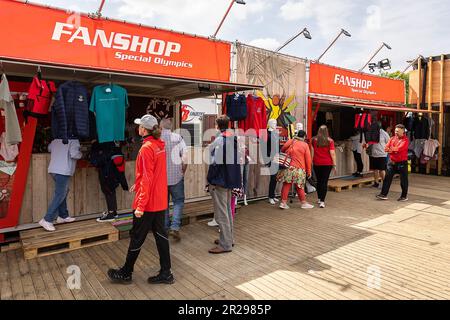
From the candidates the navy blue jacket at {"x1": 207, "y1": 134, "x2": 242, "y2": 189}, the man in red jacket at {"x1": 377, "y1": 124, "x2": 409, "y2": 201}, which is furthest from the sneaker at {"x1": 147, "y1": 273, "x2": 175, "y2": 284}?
the man in red jacket at {"x1": 377, "y1": 124, "x2": 409, "y2": 201}

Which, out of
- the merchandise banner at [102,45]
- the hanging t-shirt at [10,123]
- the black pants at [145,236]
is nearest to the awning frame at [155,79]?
the merchandise banner at [102,45]

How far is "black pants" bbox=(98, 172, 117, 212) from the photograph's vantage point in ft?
18.9

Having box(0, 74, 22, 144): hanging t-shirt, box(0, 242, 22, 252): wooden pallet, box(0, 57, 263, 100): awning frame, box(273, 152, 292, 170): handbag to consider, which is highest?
box(0, 57, 263, 100): awning frame

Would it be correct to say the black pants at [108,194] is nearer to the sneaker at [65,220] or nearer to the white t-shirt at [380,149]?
the sneaker at [65,220]

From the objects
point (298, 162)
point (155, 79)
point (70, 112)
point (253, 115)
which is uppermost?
point (155, 79)

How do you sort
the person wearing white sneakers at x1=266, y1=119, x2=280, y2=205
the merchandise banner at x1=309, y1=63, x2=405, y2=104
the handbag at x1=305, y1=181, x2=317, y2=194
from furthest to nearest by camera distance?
the merchandise banner at x1=309, y1=63, x2=405, y2=104 < the handbag at x1=305, y1=181, x2=317, y2=194 < the person wearing white sneakers at x1=266, y1=119, x2=280, y2=205

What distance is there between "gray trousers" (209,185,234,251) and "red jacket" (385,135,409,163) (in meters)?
5.39

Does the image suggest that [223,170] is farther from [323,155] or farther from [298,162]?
[323,155]

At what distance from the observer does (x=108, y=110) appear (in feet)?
17.3

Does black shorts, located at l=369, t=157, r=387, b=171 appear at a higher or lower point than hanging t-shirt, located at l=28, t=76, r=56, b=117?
lower

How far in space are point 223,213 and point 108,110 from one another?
241cm

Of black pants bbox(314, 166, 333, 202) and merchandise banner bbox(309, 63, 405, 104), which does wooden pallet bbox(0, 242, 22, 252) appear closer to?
black pants bbox(314, 166, 333, 202)

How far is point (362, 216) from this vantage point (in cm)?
711

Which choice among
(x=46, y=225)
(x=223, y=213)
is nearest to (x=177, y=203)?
(x=223, y=213)
